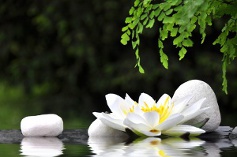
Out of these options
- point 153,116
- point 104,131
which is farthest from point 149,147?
point 104,131

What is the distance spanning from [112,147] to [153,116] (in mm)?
593

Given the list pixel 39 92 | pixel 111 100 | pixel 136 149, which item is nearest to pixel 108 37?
pixel 39 92

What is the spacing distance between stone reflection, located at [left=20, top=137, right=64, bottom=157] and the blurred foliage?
7255mm

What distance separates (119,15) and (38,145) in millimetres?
9244

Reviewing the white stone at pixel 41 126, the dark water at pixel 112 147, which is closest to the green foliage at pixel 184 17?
the dark water at pixel 112 147

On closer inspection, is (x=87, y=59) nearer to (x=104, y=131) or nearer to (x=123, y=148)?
(x=104, y=131)

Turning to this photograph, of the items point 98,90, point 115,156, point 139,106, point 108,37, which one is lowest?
point 115,156

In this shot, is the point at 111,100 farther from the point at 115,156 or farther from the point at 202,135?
the point at 115,156

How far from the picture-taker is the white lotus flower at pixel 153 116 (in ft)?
20.5

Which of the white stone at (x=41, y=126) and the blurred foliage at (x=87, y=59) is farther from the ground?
the blurred foliage at (x=87, y=59)

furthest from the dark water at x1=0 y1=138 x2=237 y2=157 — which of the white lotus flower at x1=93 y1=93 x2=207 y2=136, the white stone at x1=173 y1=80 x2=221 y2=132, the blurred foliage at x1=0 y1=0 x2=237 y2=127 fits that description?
the blurred foliage at x1=0 y1=0 x2=237 y2=127

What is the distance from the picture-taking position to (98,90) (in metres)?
15.2

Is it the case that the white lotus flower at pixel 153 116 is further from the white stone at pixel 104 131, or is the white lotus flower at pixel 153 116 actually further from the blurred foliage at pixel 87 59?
the blurred foliage at pixel 87 59

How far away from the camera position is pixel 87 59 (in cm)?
1497
